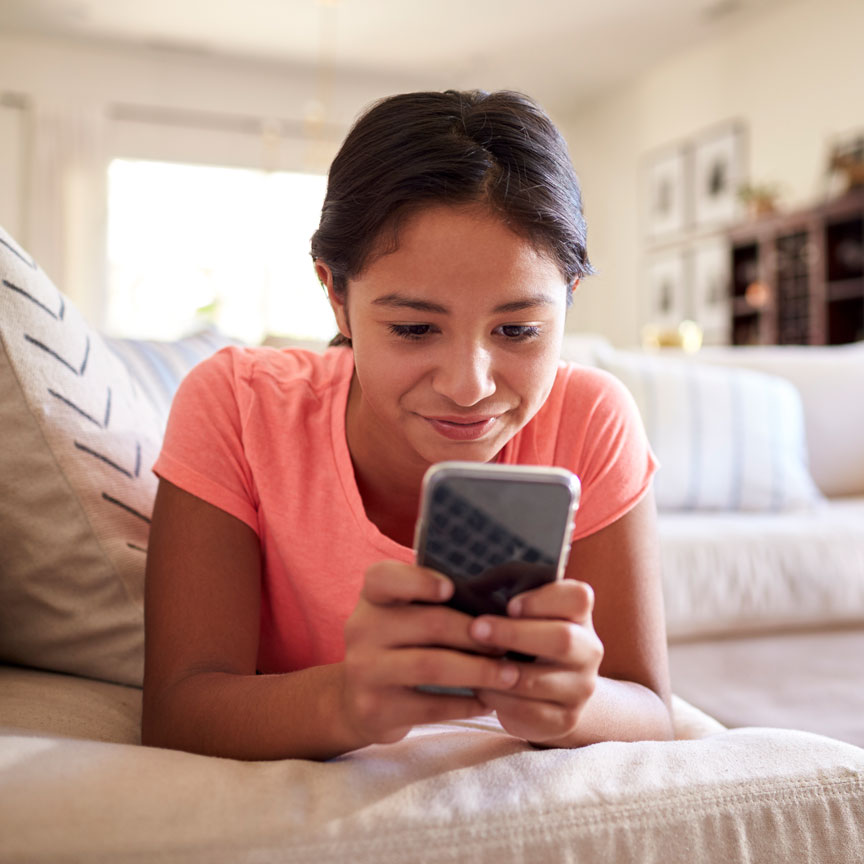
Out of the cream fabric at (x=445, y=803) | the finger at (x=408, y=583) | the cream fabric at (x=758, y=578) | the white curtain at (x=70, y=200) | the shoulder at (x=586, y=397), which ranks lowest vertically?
the cream fabric at (x=758, y=578)

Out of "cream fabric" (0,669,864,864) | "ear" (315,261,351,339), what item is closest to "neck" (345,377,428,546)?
"ear" (315,261,351,339)

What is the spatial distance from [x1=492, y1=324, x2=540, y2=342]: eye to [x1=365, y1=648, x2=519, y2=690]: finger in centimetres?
30

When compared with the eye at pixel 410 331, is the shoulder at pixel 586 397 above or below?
below

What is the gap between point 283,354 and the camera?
113 centimetres

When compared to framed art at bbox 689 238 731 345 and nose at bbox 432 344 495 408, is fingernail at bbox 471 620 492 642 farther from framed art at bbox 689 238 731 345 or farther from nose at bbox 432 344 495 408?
framed art at bbox 689 238 731 345

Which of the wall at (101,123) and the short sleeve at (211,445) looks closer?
the short sleeve at (211,445)

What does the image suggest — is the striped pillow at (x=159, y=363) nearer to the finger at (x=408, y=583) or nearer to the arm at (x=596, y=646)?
the arm at (x=596, y=646)

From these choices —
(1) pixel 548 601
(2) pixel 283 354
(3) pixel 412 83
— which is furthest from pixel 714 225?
(1) pixel 548 601

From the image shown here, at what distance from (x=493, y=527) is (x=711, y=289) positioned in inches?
261

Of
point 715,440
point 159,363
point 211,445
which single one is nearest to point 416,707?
point 211,445

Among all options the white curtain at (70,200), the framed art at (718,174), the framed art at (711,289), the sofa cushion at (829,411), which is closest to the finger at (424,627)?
the sofa cushion at (829,411)

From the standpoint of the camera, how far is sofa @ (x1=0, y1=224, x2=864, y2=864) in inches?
23.2

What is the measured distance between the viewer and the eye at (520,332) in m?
0.80

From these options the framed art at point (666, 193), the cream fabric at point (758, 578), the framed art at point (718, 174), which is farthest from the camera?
the framed art at point (666, 193)
